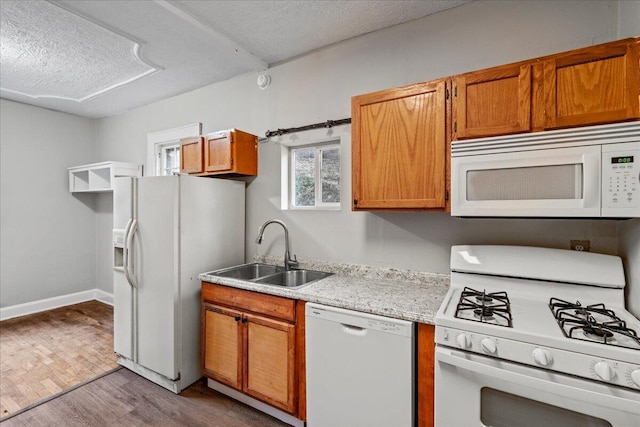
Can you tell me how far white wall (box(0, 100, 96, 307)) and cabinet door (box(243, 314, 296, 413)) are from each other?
3.73 metres

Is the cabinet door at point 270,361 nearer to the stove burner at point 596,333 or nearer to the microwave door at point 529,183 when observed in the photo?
the microwave door at point 529,183

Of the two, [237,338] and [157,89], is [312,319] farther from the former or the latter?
[157,89]

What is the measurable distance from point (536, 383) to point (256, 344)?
1535 millimetres

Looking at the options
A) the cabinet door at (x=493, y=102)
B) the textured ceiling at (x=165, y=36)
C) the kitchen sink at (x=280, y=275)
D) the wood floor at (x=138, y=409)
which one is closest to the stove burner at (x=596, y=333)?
the cabinet door at (x=493, y=102)

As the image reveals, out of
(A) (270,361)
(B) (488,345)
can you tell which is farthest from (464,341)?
(A) (270,361)

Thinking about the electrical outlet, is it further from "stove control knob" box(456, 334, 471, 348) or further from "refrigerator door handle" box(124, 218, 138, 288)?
"refrigerator door handle" box(124, 218, 138, 288)

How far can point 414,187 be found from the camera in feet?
5.81

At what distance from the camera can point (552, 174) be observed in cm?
140

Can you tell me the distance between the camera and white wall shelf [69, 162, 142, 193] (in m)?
3.77

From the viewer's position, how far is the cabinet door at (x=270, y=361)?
1.87 metres

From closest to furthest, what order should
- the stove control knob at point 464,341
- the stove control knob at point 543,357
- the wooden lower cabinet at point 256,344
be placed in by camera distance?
the stove control knob at point 543,357 < the stove control knob at point 464,341 < the wooden lower cabinet at point 256,344

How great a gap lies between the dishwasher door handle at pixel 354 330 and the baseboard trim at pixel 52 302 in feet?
13.5

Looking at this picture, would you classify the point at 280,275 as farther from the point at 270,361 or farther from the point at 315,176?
the point at 315,176

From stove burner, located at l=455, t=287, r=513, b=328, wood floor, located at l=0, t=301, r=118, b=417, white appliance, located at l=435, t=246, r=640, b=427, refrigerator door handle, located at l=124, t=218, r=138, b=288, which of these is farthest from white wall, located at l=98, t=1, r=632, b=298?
wood floor, located at l=0, t=301, r=118, b=417
